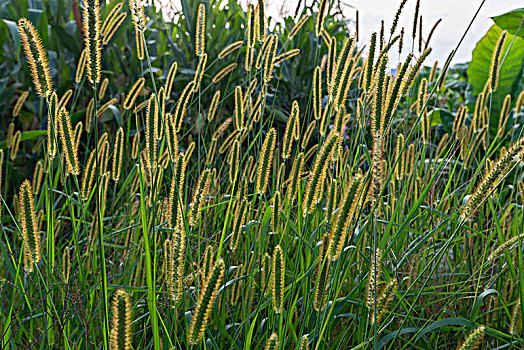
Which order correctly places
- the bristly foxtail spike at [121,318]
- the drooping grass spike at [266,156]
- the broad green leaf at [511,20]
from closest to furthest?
the bristly foxtail spike at [121,318]
the drooping grass spike at [266,156]
the broad green leaf at [511,20]

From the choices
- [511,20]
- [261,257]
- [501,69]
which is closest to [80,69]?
[261,257]

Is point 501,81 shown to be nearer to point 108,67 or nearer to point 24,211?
point 108,67

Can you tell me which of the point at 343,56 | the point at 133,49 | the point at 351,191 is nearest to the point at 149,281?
the point at 351,191

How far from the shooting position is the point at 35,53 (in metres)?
0.79

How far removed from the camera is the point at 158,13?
3623mm

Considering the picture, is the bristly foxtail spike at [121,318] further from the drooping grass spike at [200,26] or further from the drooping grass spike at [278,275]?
the drooping grass spike at [200,26]

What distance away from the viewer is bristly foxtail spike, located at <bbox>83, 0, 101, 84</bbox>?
76 cm

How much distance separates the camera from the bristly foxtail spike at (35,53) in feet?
2.56

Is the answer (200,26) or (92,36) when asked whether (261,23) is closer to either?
(200,26)

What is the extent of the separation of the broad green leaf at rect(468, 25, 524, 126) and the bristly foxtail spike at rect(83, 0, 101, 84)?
11.1 ft

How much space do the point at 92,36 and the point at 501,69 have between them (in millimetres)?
3613

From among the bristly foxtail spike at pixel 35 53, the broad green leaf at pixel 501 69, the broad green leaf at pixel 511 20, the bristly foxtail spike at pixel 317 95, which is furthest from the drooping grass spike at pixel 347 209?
the broad green leaf at pixel 501 69

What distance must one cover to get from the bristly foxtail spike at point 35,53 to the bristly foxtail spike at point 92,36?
8 centimetres

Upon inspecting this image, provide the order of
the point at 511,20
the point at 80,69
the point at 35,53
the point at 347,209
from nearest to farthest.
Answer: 1. the point at 347,209
2. the point at 35,53
3. the point at 80,69
4. the point at 511,20
